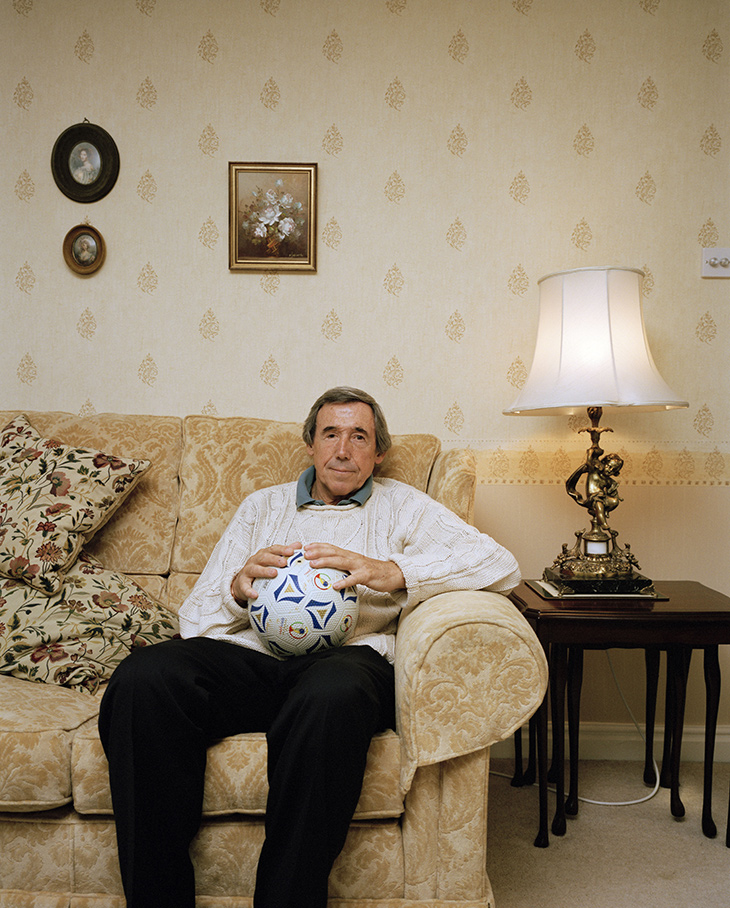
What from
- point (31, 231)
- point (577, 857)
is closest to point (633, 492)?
point (577, 857)

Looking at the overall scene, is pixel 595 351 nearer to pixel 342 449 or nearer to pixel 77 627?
pixel 342 449

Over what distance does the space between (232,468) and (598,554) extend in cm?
107

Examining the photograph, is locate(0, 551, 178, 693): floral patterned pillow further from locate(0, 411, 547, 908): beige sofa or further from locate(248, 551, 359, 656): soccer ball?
locate(248, 551, 359, 656): soccer ball

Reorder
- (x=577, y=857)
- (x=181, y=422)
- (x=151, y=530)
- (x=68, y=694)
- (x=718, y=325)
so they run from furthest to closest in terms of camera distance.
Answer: (x=718, y=325), (x=181, y=422), (x=151, y=530), (x=577, y=857), (x=68, y=694)

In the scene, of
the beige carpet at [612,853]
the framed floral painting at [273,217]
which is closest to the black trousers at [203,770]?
the beige carpet at [612,853]

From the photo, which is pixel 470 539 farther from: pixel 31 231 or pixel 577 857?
pixel 31 231

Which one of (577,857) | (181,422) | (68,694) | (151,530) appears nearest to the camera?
(68,694)

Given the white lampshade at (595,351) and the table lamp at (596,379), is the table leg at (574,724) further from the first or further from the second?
the white lampshade at (595,351)

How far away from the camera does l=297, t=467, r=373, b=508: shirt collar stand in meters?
1.81

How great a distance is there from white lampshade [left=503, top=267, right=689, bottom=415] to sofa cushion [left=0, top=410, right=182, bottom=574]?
1.03 meters

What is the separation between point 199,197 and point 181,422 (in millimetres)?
794

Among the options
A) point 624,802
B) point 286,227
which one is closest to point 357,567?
point 624,802

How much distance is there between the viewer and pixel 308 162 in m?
2.34

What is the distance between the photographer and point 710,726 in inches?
72.4
